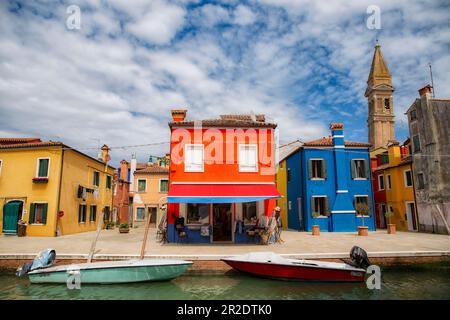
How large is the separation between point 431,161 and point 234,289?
19.6m

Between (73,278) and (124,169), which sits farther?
(124,169)

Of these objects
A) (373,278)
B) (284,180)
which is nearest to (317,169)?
(284,180)

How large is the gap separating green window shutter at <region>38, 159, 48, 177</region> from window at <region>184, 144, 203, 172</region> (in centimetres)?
1118

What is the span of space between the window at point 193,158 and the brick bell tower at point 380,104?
49620 mm

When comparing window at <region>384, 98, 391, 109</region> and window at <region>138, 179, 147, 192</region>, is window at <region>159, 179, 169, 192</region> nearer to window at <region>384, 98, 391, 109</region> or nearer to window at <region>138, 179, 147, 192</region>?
window at <region>138, 179, 147, 192</region>

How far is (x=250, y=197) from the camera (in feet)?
45.5

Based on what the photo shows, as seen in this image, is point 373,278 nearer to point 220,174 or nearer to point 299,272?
point 299,272

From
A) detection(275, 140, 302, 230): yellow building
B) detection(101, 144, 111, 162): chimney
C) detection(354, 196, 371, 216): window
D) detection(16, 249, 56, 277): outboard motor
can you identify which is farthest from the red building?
detection(101, 144, 111, 162): chimney

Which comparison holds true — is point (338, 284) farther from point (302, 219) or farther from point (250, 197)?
point (302, 219)

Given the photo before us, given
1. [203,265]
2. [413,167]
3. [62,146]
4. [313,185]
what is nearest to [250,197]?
[203,265]

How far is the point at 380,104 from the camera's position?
189ft

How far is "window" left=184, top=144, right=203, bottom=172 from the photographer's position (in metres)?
16.1

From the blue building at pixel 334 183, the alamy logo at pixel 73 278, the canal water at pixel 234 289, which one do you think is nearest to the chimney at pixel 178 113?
the canal water at pixel 234 289
